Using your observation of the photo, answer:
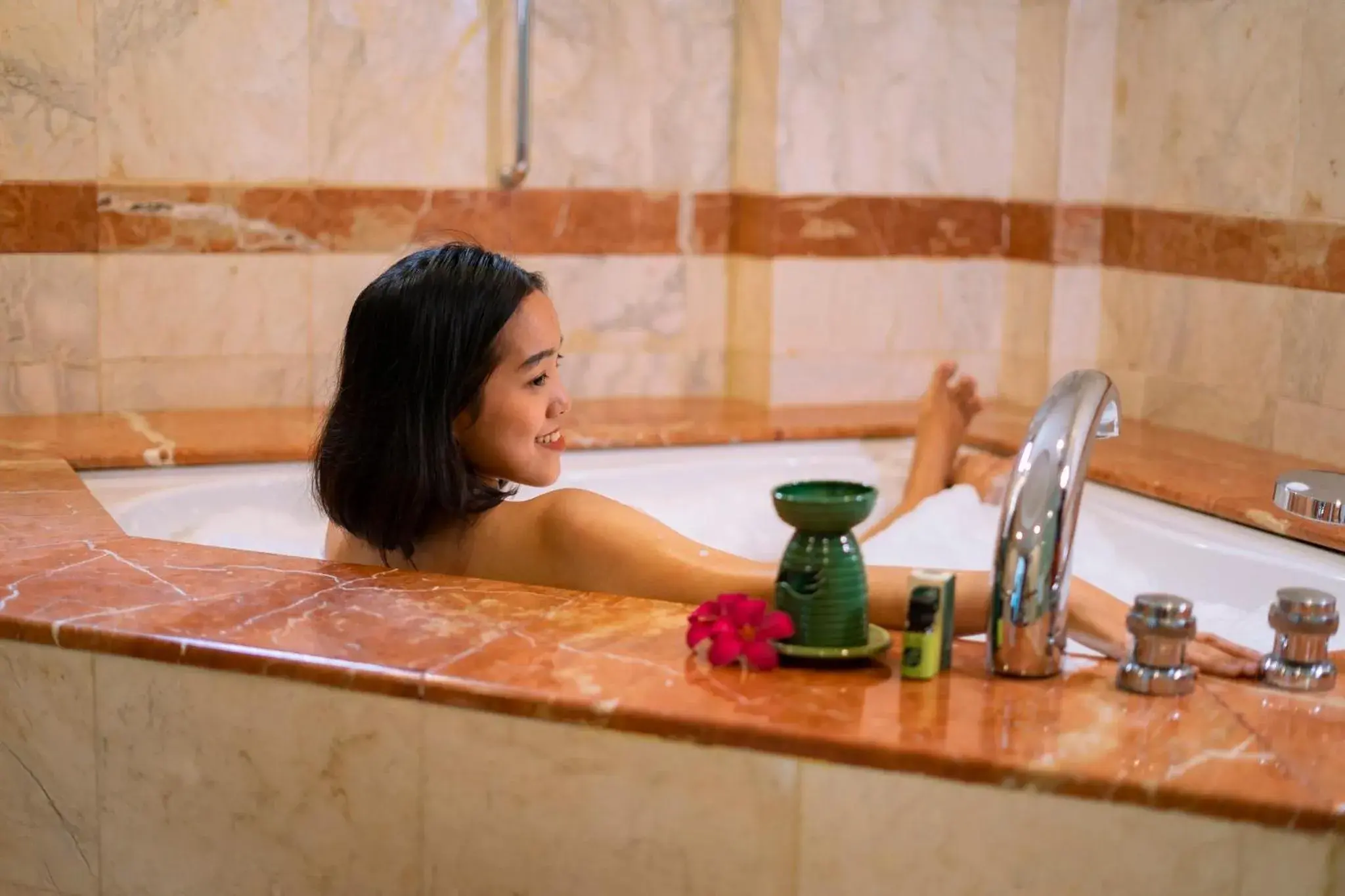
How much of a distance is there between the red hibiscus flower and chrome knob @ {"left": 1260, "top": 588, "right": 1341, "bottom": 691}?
450 millimetres

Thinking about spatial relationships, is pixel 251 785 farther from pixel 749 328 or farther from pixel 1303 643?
pixel 749 328

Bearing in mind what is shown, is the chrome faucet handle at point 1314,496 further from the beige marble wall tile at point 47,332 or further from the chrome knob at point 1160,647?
the beige marble wall tile at point 47,332

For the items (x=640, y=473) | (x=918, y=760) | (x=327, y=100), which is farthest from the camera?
(x=327, y=100)

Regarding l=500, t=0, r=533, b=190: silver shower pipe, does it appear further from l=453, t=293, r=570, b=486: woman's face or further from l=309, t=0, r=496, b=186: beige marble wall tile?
l=453, t=293, r=570, b=486: woman's face

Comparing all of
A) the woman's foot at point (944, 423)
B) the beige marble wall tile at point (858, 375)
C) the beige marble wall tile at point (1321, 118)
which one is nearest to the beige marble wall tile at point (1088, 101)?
the beige marble wall tile at point (858, 375)

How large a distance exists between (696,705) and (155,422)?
203 cm

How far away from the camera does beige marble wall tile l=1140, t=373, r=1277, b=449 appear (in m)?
3.19

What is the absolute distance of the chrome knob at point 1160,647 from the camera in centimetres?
144

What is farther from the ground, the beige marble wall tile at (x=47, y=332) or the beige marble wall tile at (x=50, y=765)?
the beige marble wall tile at (x=47, y=332)

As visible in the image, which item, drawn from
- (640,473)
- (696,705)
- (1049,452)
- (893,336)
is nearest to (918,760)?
(696,705)

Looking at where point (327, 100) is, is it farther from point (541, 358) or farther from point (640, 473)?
point (541, 358)

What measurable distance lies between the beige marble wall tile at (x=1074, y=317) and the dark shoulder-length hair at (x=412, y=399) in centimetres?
190

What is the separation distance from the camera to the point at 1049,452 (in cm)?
144

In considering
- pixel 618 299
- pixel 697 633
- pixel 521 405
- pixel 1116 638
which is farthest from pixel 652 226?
pixel 697 633
